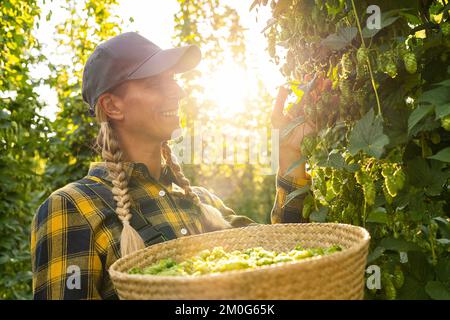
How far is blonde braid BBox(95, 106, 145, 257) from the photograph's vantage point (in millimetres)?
1855

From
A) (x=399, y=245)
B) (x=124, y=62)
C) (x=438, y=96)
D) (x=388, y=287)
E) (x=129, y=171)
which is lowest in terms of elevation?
(x=388, y=287)

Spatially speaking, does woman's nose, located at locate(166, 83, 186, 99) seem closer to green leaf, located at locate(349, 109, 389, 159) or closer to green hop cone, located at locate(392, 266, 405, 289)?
green leaf, located at locate(349, 109, 389, 159)

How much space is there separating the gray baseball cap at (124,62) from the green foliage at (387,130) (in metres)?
0.76

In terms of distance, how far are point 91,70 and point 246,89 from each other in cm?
547

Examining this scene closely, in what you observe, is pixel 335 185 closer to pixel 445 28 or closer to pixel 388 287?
pixel 388 287

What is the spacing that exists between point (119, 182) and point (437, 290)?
49.0 inches

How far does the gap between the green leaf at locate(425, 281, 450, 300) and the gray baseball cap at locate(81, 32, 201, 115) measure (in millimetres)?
1311

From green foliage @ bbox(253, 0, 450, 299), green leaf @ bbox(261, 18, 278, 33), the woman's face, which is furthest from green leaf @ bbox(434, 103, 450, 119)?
the woman's face

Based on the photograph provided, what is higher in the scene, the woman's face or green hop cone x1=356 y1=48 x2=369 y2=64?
green hop cone x1=356 y1=48 x2=369 y2=64

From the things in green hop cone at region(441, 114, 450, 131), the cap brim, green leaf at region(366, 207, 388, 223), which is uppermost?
the cap brim

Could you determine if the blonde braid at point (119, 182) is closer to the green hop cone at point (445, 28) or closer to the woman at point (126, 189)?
the woman at point (126, 189)

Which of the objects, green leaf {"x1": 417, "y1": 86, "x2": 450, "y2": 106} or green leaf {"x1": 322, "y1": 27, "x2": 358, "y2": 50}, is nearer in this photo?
green leaf {"x1": 417, "y1": 86, "x2": 450, "y2": 106}

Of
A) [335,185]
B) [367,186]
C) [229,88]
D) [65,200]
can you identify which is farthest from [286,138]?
[229,88]

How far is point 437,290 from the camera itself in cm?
125
